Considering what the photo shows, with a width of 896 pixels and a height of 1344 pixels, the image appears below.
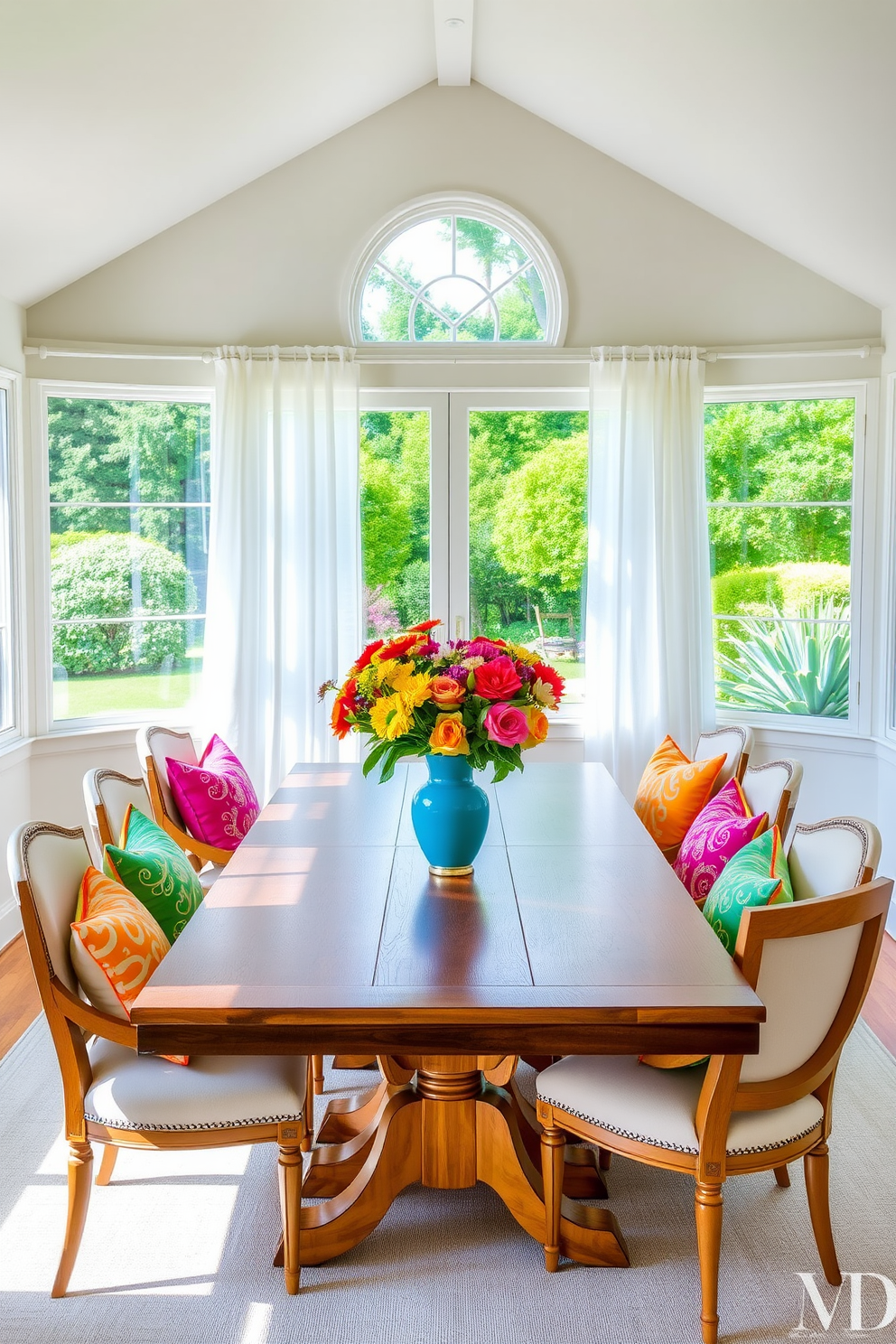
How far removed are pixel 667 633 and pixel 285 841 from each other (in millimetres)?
2384

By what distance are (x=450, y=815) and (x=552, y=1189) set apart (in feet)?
2.58

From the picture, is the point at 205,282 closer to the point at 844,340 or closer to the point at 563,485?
the point at 563,485

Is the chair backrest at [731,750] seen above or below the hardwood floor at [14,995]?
above

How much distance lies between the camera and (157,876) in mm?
2348

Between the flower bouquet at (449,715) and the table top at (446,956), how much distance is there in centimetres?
15

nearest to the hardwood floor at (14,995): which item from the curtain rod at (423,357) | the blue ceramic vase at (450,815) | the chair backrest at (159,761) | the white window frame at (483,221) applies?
the chair backrest at (159,761)

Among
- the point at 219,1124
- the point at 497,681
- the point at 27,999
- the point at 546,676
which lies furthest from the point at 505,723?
the point at 27,999

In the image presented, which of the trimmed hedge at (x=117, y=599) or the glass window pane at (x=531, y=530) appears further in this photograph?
the glass window pane at (x=531, y=530)

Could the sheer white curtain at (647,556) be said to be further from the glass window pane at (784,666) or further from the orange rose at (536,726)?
the orange rose at (536,726)

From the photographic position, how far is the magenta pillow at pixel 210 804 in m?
3.34

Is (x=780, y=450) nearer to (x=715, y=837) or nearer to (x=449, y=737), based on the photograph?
(x=715, y=837)

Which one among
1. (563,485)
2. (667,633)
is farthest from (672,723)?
(563,485)

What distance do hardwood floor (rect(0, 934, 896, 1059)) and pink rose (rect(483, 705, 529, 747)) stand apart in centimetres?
188

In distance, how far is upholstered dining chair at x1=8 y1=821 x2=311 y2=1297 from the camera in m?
2.03
